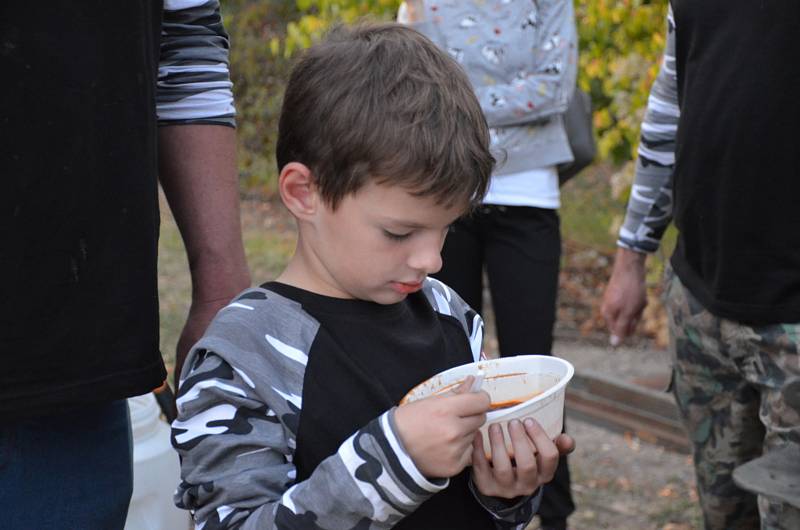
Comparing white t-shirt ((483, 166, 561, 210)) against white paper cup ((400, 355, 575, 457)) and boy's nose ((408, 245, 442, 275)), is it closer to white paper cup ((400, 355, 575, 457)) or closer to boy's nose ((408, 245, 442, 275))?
white paper cup ((400, 355, 575, 457))

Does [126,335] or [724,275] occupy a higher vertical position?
[126,335]

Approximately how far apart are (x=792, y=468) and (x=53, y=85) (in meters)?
1.57

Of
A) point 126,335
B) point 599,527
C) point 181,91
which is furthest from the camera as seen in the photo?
point 599,527

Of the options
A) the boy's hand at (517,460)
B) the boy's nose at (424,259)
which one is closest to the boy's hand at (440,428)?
the boy's hand at (517,460)

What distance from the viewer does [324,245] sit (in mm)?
1743

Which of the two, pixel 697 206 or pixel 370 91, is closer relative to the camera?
pixel 370 91

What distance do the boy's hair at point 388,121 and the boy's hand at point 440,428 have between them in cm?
32

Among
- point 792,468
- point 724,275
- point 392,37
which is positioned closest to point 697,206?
point 724,275

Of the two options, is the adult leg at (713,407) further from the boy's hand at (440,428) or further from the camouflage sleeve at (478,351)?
the boy's hand at (440,428)

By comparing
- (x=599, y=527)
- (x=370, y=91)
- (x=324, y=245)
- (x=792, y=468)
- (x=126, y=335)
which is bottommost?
(x=599, y=527)

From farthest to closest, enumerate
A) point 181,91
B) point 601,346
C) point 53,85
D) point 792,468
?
point 601,346 < point 792,468 < point 181,91 < point 53,85

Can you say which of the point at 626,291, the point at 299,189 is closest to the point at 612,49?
the point at 626,291

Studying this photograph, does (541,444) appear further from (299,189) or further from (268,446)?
(299,189)

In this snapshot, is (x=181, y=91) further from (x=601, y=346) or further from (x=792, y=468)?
(x=601, y=346)
